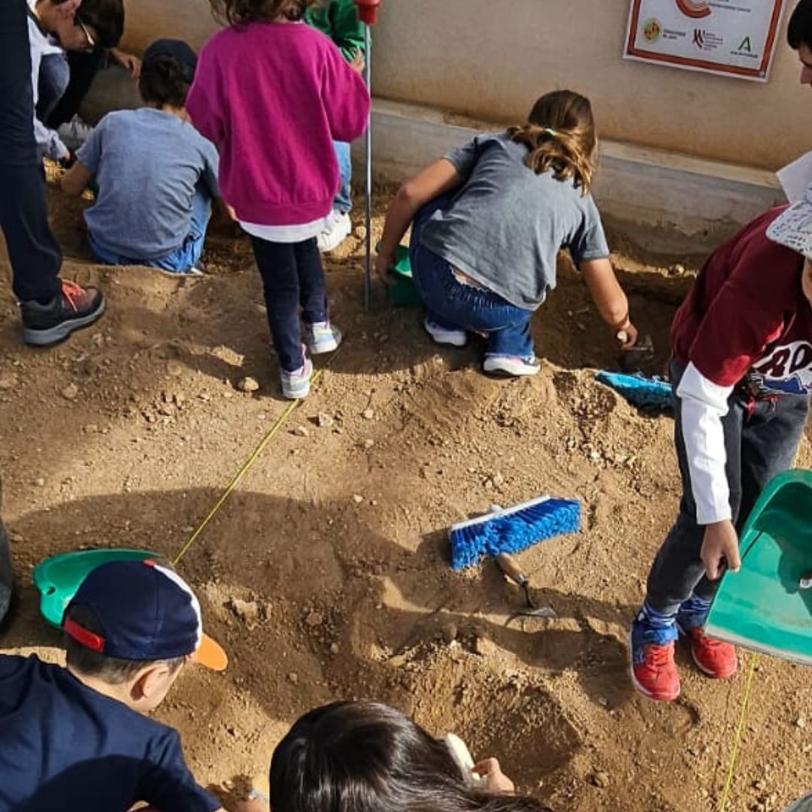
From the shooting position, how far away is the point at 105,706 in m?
1.82

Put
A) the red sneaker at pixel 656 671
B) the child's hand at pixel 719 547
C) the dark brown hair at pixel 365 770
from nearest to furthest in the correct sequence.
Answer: the dark brown hair at pixel 365 770
the child's hand at pixel 719 547
the red sneaker at pixel 656 671

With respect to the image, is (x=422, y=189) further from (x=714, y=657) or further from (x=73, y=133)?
(x=73, y=133)

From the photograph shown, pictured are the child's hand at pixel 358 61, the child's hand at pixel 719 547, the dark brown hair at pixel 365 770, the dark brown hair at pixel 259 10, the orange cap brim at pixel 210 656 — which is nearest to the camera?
the dark brown hair at pixel 365 770

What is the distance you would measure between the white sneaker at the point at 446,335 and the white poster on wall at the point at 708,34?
1.22 meters

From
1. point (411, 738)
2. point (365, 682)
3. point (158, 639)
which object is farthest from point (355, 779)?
point (365, 682)

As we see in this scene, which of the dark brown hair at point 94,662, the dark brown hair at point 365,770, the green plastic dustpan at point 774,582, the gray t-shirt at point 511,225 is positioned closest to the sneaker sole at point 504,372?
the gray t-shirt at point 511,225

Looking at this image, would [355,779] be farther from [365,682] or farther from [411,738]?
[365,682]

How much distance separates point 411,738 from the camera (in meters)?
1.44

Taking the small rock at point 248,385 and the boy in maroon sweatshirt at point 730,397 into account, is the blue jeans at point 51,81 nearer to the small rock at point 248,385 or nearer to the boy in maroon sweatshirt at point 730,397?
the small rock at point 248,385

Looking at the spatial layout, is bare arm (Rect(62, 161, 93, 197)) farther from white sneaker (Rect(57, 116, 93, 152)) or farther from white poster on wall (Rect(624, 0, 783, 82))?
white poster on wall (Rect(624, 0, 783, 82))

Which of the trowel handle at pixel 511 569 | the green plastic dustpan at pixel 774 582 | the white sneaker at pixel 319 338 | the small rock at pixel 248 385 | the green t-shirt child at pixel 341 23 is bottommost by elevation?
the trowel handle at pixel 511 569

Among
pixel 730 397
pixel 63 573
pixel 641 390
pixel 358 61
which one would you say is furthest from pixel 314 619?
pixel 358 61

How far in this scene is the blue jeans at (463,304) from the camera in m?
3.13

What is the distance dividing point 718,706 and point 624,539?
0.52 metres
